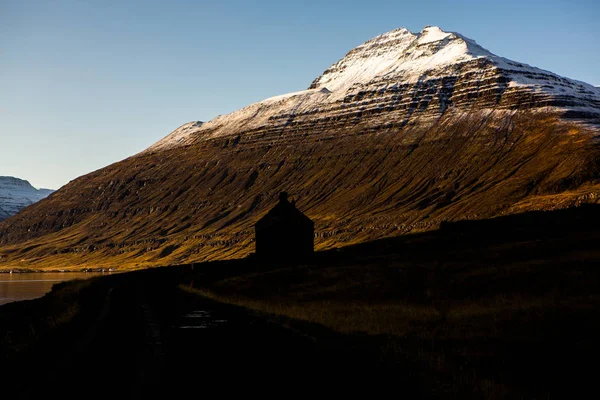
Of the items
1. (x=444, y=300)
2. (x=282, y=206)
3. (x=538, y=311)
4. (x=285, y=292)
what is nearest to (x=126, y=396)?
(x=538, y=311)

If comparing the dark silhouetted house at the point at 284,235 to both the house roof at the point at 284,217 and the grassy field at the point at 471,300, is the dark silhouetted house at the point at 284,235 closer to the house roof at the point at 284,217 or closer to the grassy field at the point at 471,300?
the house roof at the point at 284,217

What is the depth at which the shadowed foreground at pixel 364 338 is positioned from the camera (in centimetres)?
1540

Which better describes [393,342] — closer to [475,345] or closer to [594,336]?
[475,345]

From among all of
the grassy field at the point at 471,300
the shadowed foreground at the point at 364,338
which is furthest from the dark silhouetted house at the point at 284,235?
the shadowed foreground at the point at 364,338

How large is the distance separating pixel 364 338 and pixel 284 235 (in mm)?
71062

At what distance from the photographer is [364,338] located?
2420 centimetres

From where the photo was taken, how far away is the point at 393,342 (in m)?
22.7

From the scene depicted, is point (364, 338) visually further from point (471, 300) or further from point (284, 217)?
point (284, 217)

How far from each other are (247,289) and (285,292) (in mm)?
7192

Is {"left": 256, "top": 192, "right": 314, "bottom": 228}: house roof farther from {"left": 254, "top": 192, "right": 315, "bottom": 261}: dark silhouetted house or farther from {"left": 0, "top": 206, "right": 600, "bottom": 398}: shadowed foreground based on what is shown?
{"left": 0, "top": 206, "right": 600, "bottom": 398}: shadowed foreground

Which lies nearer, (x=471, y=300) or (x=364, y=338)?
(x=364, y=338)

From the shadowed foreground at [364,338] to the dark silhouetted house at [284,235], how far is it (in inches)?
1529

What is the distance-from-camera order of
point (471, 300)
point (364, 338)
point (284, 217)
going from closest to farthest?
1. point (364, 338)
2. point (471, 300)
3. point (284, 217)

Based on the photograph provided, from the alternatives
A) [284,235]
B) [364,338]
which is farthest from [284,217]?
[364,338]
